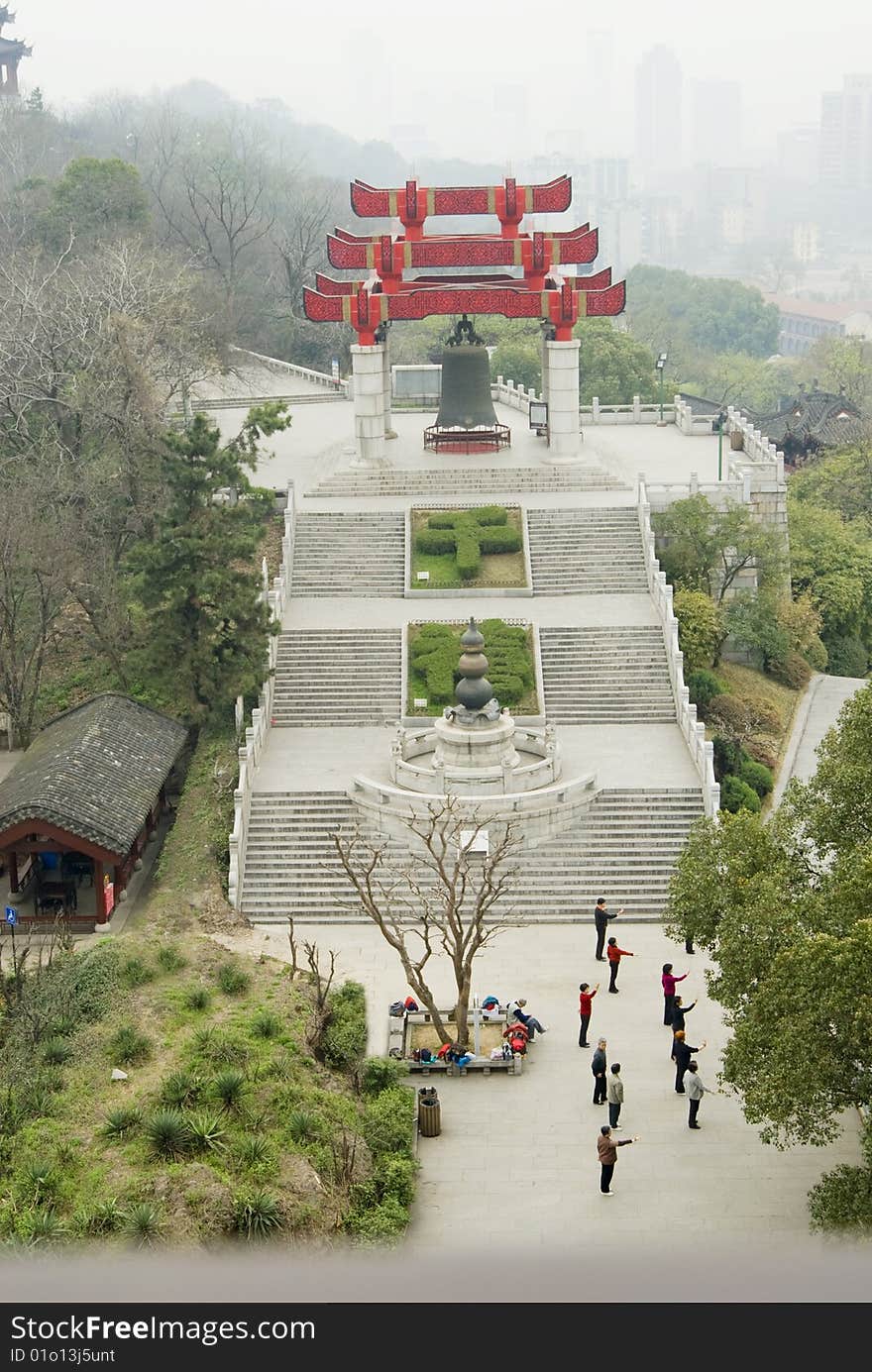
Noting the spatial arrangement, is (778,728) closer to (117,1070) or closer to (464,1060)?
(464,1060)

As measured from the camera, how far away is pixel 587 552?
40844 mm

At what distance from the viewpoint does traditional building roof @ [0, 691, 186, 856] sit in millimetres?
27750

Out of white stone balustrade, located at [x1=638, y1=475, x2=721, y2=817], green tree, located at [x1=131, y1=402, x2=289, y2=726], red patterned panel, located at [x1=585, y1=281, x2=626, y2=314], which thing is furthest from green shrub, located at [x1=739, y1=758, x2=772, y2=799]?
red patterned panel, located at [x1=585, y1=281, x2=626, y2=314]

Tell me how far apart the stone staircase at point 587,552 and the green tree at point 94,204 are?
2982 cm

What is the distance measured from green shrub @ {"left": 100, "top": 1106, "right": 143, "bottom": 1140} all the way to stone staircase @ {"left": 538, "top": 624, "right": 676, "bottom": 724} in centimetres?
1669

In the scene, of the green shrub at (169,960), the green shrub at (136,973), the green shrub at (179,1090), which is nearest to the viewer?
the green shrub at (179,1090)

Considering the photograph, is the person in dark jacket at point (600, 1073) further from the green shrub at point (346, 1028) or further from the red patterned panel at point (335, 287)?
the red patterned panel at point (335, 287)

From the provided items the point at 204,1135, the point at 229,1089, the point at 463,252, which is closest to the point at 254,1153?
the point at 204,1135

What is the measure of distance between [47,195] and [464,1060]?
56850mm

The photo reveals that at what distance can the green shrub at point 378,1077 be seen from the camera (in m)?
21.9

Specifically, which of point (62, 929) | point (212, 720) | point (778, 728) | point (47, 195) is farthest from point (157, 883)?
point (47, 195)

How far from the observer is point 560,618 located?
124 feet

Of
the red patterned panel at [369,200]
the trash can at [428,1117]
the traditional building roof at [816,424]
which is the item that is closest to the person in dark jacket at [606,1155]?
the trash can at [428,1117]

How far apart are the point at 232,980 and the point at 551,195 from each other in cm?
3037
